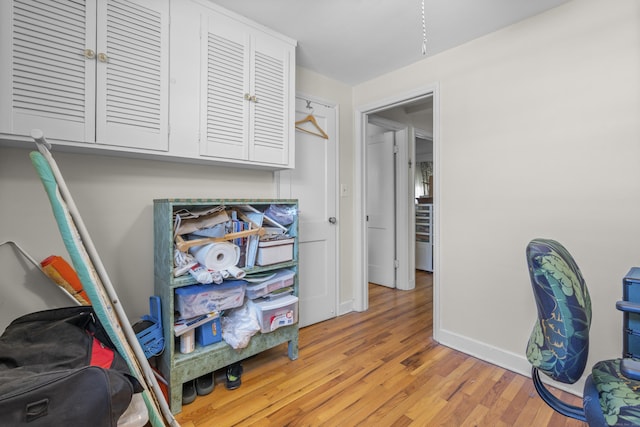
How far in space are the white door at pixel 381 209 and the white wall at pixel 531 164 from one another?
1.48 metres

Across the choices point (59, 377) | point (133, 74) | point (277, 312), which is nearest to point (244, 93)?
point (133, 74)

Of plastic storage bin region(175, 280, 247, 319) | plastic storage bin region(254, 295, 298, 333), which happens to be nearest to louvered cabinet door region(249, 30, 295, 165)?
plastic storage bin region(175, 280, 247, 319)

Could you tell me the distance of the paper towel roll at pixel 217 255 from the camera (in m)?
1.67

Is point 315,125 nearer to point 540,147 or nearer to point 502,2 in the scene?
point 502,2

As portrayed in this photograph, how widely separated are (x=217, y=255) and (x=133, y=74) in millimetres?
1058

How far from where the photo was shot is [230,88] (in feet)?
6.15

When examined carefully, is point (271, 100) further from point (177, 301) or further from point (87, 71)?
point (177, 301)

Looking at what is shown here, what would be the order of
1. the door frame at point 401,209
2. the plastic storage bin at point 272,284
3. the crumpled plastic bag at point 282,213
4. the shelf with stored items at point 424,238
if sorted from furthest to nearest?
the shelf with stored items at point 424,238 → the door frame at point 401,209 → the crumpled plastic bag at point 282,213 → the plastic storage bin at point 272,284

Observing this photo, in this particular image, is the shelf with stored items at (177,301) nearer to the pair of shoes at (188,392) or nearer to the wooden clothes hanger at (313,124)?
the pair of shoes at (188,392)

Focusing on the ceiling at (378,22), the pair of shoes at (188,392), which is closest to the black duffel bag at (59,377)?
the pair of shoes at (188,392)

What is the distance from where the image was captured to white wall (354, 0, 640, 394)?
5.31 ft

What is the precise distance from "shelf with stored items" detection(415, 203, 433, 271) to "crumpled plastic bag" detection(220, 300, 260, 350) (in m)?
3.69

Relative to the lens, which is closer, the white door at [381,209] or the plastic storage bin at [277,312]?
the plastic storage bin at [277,312]

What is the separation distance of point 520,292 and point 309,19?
229 centimetres
